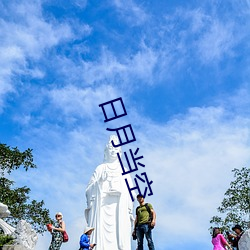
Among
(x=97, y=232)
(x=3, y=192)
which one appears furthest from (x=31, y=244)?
(x=3, y=192)

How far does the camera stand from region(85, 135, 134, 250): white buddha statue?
1645cm

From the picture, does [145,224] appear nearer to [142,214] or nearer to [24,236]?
[142,214]

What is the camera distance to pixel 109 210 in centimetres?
1692

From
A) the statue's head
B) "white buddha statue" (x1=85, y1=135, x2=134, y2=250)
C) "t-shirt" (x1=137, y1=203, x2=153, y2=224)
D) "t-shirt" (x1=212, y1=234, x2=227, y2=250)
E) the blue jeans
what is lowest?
"t-shirt" (x1=212, y1=234, x2=227, y2=250)

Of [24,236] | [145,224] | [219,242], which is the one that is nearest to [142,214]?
[145,224]

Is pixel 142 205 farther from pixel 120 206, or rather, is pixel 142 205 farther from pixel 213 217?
pixel 213 217

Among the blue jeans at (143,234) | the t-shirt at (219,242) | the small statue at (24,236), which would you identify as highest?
the small statue at (24,236)

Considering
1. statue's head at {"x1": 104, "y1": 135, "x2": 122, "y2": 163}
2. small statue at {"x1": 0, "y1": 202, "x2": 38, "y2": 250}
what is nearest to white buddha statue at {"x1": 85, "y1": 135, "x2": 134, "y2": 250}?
statue's head at {"x1": 104, "y1": 135, "x2": 122, "y2": 163}

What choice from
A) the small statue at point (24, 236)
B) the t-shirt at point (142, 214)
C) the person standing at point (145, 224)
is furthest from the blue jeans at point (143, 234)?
the small statue at point (24, 236)

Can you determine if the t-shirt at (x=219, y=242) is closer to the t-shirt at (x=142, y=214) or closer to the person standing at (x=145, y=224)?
the person standing at (x=145, y=224)

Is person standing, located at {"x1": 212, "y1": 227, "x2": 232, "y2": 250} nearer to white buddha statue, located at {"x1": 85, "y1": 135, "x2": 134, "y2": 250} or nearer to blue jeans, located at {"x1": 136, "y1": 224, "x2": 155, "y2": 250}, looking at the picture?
blue jeans, located at {"x1": 136, "y1": 224, "x2": 155, "y2": 250}

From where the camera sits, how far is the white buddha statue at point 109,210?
16.5 meters

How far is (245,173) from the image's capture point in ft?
64.2

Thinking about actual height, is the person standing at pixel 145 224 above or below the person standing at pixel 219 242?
above
